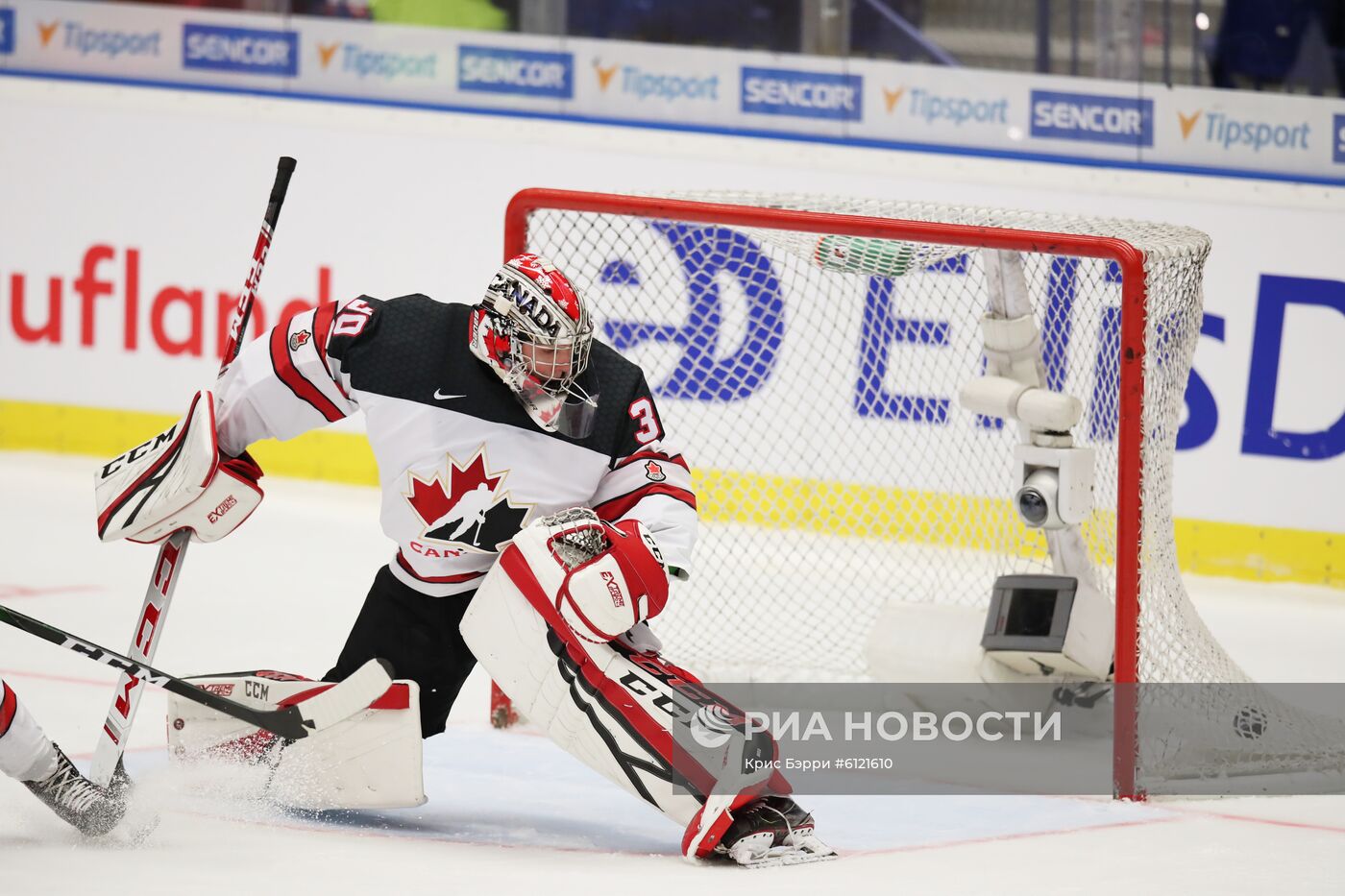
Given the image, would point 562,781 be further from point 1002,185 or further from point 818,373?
point 1002,185

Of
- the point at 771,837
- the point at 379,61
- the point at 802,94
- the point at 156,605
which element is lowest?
the point at 771,837

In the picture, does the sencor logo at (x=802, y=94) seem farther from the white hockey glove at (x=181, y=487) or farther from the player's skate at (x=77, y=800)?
the player's skate at (x=77, y=800)

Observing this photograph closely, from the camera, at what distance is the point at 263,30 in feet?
20.8

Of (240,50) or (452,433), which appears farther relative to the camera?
(240,50)

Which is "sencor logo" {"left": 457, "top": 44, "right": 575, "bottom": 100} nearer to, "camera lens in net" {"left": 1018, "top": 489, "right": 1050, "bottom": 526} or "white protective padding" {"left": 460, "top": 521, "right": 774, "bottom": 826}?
"camera lens in net" {"left": 1018, "top": 489, "right": 1050, "bottom": 526}

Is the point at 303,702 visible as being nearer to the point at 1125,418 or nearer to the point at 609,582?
the point at 609,582

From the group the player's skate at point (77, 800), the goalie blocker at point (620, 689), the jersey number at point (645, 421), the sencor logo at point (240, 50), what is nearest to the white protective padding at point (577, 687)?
the goalie blocker at point (620, 689)

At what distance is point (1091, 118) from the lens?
561cm

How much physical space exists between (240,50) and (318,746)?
12.6 ft

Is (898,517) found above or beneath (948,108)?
beneath

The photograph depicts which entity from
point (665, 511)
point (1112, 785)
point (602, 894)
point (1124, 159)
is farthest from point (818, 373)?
→ point (602, 894)

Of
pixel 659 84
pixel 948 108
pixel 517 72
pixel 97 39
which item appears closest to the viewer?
pixel 948 108

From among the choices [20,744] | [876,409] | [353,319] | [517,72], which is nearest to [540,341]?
[353,319]

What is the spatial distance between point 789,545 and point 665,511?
6.84ft
